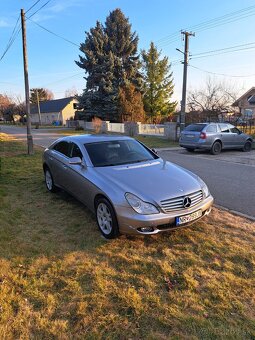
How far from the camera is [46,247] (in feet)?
13.4

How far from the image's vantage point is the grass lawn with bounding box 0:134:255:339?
258 cm

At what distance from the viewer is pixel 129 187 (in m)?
4.15

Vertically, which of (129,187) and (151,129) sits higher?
(151,129)

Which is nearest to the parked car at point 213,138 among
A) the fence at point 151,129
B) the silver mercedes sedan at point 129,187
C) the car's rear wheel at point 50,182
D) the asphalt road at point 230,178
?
the asphalt road at point 230,178

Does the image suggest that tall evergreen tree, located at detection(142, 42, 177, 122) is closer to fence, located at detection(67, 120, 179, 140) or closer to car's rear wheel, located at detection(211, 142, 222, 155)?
fence, located at detection(67, 120, 179, 140)

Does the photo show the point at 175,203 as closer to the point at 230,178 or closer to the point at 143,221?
the point at 143,221

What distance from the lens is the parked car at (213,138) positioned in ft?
46.2

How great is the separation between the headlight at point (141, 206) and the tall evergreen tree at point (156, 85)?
37729mm

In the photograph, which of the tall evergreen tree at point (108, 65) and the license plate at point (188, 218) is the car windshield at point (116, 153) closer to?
the license plate at point (188, 218)

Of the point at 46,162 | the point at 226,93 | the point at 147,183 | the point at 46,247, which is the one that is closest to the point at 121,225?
the point at 147,183

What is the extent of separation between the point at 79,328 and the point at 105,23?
1617 inches

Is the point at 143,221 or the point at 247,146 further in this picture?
the point at 247,146

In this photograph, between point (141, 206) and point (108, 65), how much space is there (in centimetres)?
3539

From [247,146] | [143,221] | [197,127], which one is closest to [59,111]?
[197,127]
